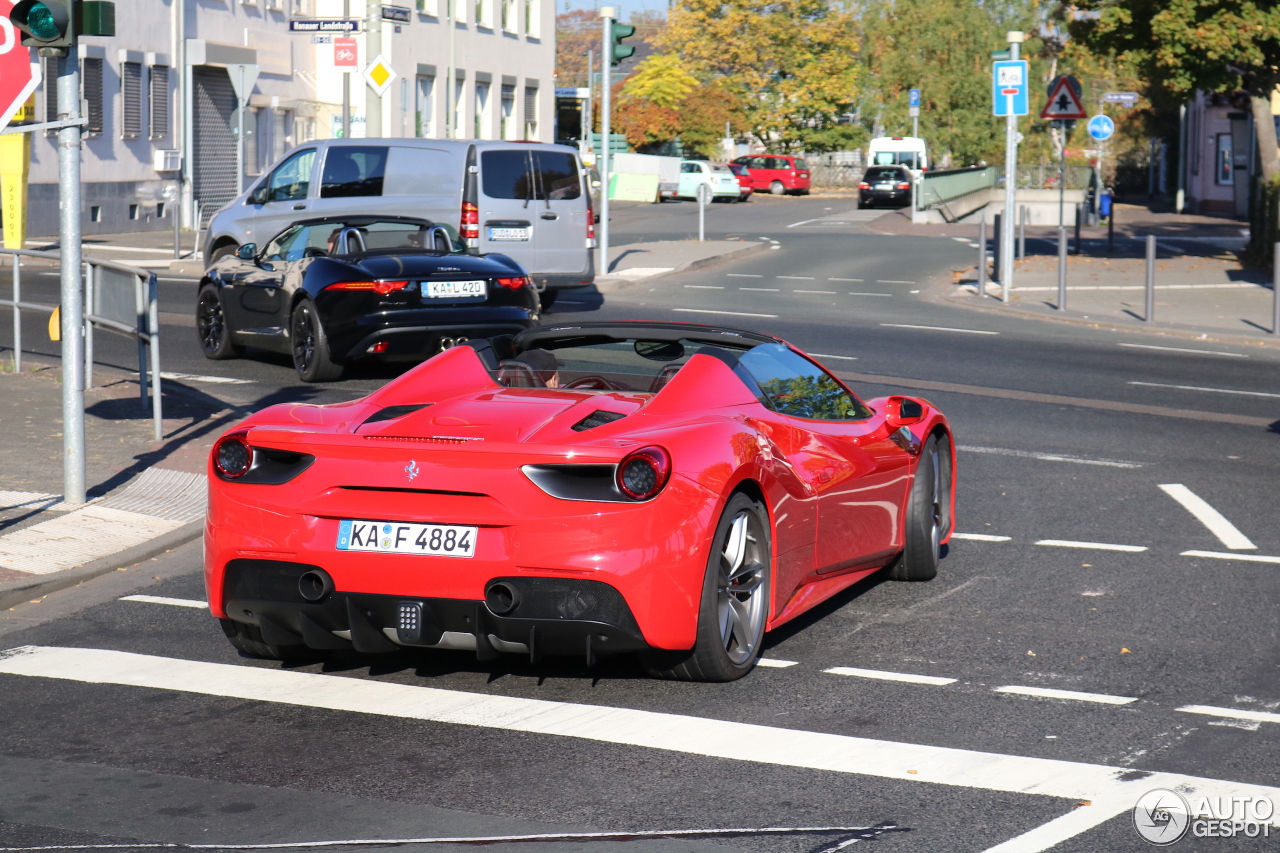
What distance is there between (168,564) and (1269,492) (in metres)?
6.28

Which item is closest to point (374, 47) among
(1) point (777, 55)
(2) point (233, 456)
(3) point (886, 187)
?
(2) point (233, 456)

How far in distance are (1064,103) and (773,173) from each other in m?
43.6

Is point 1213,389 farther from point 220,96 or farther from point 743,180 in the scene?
point 743,180

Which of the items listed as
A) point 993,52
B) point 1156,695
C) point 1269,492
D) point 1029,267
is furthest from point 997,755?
point 993,52

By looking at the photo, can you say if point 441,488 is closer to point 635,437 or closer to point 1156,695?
point 635,437

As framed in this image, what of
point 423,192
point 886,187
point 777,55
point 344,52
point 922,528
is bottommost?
point 922,528

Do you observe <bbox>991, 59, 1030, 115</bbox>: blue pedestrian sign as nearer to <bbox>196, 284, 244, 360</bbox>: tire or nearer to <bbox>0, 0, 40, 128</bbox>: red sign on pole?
<bbox>196, 284, 244, 360</bbox>: tire

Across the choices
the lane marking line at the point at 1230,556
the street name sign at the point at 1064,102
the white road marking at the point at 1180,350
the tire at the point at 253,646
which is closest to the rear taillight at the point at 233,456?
the tire at the point at 253,646

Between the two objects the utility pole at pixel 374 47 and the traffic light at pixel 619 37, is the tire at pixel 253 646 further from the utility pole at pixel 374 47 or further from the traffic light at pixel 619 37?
the traffic light at pixel 619 37

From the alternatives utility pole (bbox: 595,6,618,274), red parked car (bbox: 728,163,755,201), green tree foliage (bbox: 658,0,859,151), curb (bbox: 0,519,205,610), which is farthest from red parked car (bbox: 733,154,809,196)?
curb (bbox: 0,519,205,610)

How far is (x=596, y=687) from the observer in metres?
5.74

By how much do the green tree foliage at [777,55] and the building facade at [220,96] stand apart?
100 ft

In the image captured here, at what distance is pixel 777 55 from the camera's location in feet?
281

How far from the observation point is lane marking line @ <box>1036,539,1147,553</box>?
822cm
